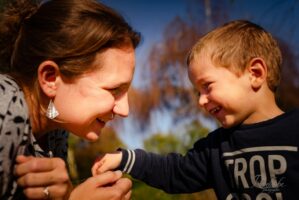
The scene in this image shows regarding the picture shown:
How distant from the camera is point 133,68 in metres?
1.85

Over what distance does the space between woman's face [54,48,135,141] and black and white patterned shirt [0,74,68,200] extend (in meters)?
0.19

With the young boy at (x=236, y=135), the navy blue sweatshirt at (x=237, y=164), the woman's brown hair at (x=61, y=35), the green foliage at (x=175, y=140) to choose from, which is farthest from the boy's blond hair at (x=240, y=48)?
the green foliage at (x=175, y=140)

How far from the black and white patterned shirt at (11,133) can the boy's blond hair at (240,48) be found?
2.91 feet

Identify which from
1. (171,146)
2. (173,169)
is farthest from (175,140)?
(173,169)

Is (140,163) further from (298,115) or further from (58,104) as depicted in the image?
(298,115)

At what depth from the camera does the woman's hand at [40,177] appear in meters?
1.55

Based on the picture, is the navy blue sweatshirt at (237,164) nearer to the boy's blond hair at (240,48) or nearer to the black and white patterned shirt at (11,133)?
the boy's blond hair at (240,48)

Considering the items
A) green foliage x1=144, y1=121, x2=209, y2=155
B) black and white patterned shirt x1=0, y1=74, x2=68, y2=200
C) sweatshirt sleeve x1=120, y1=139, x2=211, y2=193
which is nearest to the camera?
black and white patterned shirt x1=0, y1=74, x2=68, y2=200

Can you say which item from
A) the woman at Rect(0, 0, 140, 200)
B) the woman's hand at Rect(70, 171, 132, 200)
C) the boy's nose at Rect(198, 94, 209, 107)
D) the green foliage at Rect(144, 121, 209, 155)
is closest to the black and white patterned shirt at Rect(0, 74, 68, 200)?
the woman at Rect(0, 0, 140, 200)

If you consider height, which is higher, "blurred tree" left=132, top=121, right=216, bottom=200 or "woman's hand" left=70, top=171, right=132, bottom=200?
"woman's hand" left=70, top=171, right=132, bottom=200

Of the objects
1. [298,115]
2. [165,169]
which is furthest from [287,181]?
[165,169]

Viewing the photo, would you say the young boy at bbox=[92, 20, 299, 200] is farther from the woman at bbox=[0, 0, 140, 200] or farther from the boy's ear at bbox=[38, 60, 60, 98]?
the boy's ear at bbox=[38, 60, 60, 98]

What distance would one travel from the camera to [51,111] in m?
1.78

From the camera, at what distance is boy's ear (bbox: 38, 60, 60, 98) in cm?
173
